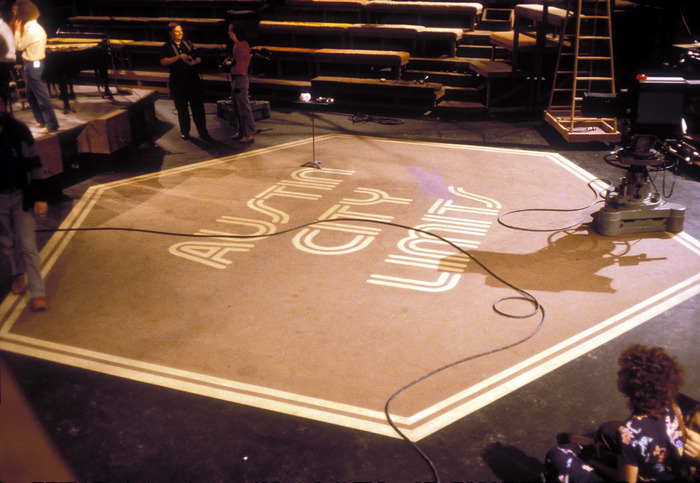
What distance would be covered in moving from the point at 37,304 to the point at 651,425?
501 centimetres

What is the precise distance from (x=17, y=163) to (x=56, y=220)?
2563mm

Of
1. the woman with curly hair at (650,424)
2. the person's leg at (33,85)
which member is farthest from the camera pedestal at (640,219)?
the person's leg at (33,85)

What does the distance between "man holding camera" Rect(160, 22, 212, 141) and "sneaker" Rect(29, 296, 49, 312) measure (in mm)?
5757

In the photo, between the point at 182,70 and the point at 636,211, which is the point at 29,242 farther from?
the point at 636,211

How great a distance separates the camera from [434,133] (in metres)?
11.7

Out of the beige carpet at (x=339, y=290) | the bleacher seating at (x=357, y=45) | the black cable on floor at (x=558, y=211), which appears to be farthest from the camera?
the bleacher seating at (x=357, y=45)

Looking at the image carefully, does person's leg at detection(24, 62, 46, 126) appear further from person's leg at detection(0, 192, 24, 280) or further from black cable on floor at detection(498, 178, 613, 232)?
black cable on floor at detection(498, 178, 613, 232)

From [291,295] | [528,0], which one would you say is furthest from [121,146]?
[528,0]

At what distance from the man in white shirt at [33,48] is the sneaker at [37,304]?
Answer: 4.13 meters

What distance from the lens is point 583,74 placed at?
13.9 meters

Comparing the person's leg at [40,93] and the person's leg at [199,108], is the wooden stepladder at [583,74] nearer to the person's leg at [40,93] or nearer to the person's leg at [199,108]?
the person's leg at [199,108]

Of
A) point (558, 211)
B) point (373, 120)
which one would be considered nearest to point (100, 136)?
point (373, 120)

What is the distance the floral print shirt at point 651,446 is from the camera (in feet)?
9.63

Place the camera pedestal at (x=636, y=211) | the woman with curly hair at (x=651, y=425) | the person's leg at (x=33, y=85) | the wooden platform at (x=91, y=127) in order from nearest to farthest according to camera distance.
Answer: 1. the woman with curly hair at (x=651, y=425)
2. the camera pedestal at (x=636, y=211)
3. the person's leg at (x=33, y=85)
4. the wooden platform at (x=91, y=127)
